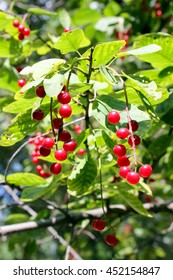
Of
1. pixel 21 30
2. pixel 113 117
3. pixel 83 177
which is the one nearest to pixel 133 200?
pixel 83 177

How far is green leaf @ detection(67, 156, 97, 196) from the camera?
1.57 meters

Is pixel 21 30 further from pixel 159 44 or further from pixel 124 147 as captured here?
pixel 124 147

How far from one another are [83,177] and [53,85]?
0.52 metres

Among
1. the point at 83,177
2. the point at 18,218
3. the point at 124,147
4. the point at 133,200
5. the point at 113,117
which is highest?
the point at 113,117

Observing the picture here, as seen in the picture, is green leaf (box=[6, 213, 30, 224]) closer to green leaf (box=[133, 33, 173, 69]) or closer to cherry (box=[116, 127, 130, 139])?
green leaf (box=[133, 33, 173, 69])

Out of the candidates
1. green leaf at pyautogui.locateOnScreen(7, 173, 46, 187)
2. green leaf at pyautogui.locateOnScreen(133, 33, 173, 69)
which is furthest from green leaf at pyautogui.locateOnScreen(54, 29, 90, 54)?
green leaf at pyautogui.locateOnScreen(7, 173, 46, 187)

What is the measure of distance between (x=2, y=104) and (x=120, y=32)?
1467 mm

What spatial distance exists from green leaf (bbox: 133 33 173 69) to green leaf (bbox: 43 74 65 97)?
0.62 meters

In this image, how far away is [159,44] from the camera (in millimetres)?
1727

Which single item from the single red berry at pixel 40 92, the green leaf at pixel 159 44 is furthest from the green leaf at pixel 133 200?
the single red berry at pixel 40 92

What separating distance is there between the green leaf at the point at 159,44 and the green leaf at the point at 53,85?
2.04ft
